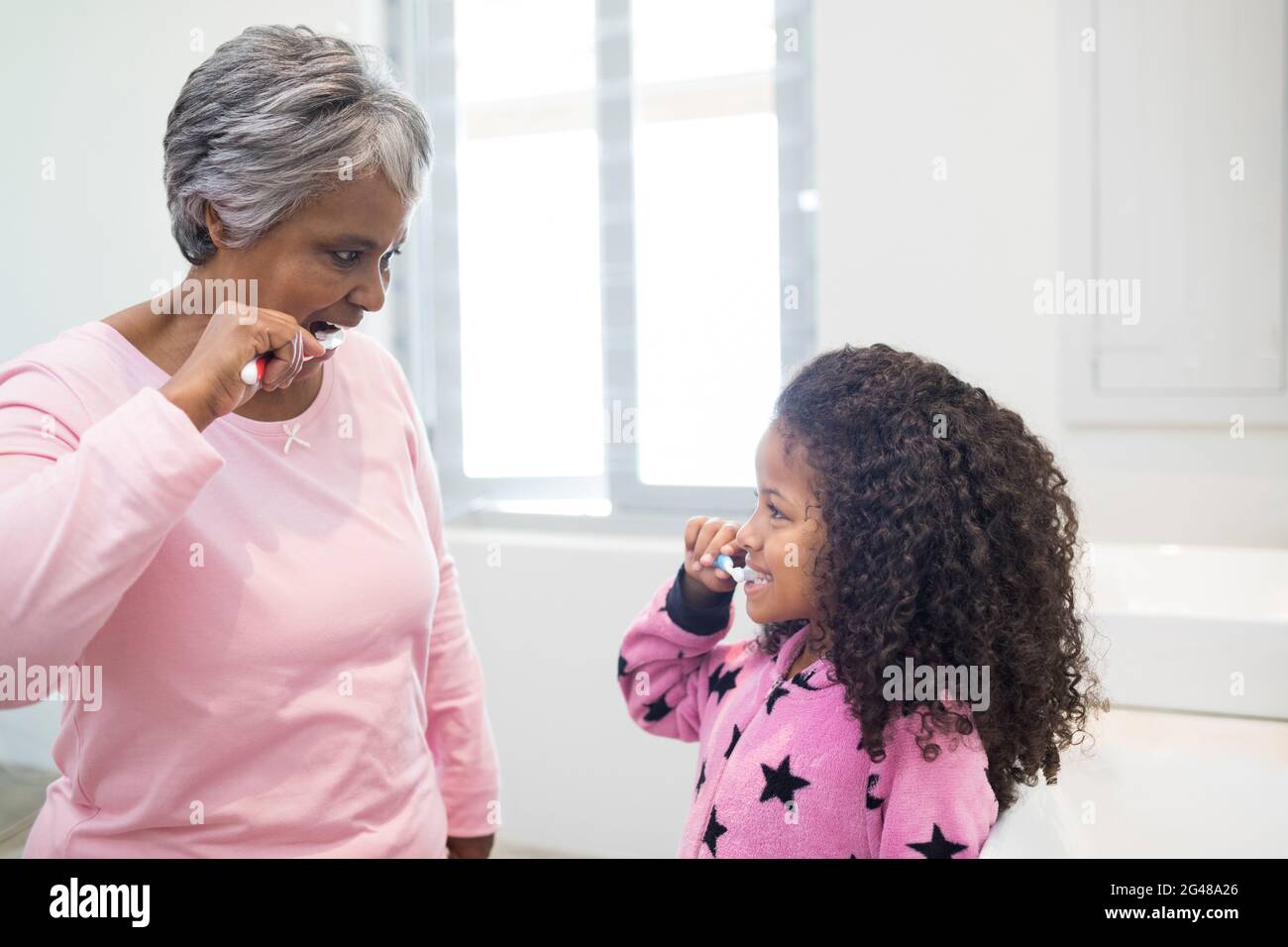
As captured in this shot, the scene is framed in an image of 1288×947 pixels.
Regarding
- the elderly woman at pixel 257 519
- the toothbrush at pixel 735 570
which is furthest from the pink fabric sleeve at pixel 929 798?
the elderly woman at pixel 257 519

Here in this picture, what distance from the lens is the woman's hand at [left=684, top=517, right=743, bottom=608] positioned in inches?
43.4

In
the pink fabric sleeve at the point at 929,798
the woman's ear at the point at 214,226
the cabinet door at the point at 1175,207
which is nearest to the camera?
the pink fabric sleeve at the point at 929,798

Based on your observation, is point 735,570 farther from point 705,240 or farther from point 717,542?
point 705,240

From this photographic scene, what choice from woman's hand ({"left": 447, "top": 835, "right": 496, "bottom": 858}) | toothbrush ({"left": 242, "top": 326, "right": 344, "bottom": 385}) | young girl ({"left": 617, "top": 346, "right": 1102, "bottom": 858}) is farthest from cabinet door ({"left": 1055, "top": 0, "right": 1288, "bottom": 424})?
toothbrush ({"left": 242, "top": 326, "right": 344, "bottom": 385})

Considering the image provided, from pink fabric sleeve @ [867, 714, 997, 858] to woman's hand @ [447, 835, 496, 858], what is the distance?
1.84ft

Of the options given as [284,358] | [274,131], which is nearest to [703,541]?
[284,358]

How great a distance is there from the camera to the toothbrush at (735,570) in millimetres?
1037

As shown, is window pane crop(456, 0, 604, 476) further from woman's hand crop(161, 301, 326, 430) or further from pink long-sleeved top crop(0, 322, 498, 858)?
woman's hand crop(161, 301, 326, 430)

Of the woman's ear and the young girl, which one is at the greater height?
the woman's ear

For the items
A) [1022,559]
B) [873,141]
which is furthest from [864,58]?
[1022,559]

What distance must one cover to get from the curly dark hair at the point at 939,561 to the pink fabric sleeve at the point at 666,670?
220 millimetres

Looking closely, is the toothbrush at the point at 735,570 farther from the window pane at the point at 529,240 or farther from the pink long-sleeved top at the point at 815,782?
the window pane at the point at 529,240

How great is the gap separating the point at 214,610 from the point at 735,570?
0.50 m
